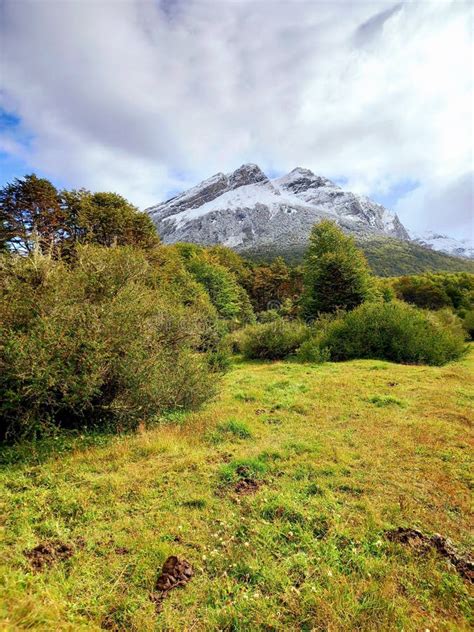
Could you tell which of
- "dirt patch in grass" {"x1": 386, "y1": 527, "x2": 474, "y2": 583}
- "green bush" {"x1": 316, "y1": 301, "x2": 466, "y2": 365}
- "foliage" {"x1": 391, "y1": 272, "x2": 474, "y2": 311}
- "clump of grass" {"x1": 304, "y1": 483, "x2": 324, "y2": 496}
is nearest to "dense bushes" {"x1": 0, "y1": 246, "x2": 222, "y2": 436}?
"clump of grass" {"x1": 304, "y1": 483, "x2": 324, "y2": 496}

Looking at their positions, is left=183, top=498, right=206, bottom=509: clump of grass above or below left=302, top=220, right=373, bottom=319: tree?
below

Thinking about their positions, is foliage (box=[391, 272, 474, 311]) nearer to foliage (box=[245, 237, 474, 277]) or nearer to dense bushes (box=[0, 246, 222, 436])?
dense bushes (box=[0, 246, 222, 436])

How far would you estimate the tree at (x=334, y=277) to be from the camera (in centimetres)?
2567

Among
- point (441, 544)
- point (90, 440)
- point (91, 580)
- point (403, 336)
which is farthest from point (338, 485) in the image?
point (403, 336)

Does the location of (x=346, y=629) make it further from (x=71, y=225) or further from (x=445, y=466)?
(x=71, y=225)

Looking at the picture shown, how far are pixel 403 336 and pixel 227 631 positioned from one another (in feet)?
62.3

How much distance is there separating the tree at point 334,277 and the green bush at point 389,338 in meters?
4.38

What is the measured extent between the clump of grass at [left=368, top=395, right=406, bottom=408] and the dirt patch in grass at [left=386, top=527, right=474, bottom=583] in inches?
235

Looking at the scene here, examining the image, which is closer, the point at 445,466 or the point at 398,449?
the point at 445,466

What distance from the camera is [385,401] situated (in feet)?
32.0

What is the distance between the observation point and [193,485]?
5082 mm

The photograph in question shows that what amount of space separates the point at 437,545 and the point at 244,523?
7.59ft

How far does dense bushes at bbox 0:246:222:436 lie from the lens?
19.4ft

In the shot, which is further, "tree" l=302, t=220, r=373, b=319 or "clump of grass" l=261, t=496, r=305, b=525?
"tree" l=302, t=220, r=373, b=319
